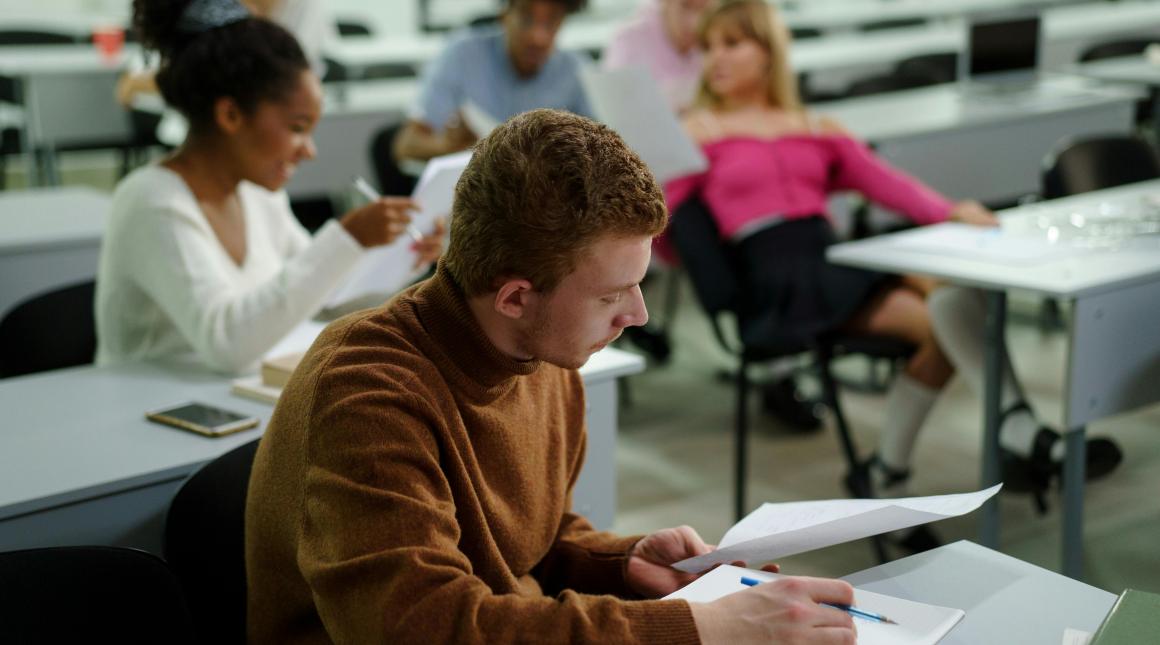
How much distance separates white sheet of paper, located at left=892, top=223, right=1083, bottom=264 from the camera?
2.50 metres

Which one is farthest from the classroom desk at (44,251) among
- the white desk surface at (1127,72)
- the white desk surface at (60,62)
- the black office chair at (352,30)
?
the black office chair at (352,30)

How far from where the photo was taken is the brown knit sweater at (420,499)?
1048 millimetres

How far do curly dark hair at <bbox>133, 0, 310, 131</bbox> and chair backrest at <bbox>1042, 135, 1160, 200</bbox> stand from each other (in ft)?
6.59

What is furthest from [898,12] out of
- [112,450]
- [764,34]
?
[112,450]

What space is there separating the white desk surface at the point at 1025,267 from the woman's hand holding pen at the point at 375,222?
41.3 inches

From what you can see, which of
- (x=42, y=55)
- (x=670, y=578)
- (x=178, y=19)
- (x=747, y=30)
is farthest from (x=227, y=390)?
(x=42, y=55)

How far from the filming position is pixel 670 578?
4.52 ft

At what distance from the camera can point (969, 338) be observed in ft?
9.20

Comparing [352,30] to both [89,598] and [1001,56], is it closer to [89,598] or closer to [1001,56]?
[1001,56]

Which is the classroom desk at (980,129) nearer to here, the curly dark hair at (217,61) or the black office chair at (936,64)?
the black office chair at (936,64)

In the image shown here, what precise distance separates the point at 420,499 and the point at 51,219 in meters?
2.47

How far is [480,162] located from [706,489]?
222 cm

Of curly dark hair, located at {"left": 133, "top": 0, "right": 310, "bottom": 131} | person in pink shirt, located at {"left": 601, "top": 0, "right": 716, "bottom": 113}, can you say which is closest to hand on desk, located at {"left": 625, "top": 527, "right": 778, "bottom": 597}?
curly dark hair, located at {"left": 133, "top": 0, "right": 310, "bottom": 131}

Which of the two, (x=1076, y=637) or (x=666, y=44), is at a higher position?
(x=666, y=44)
